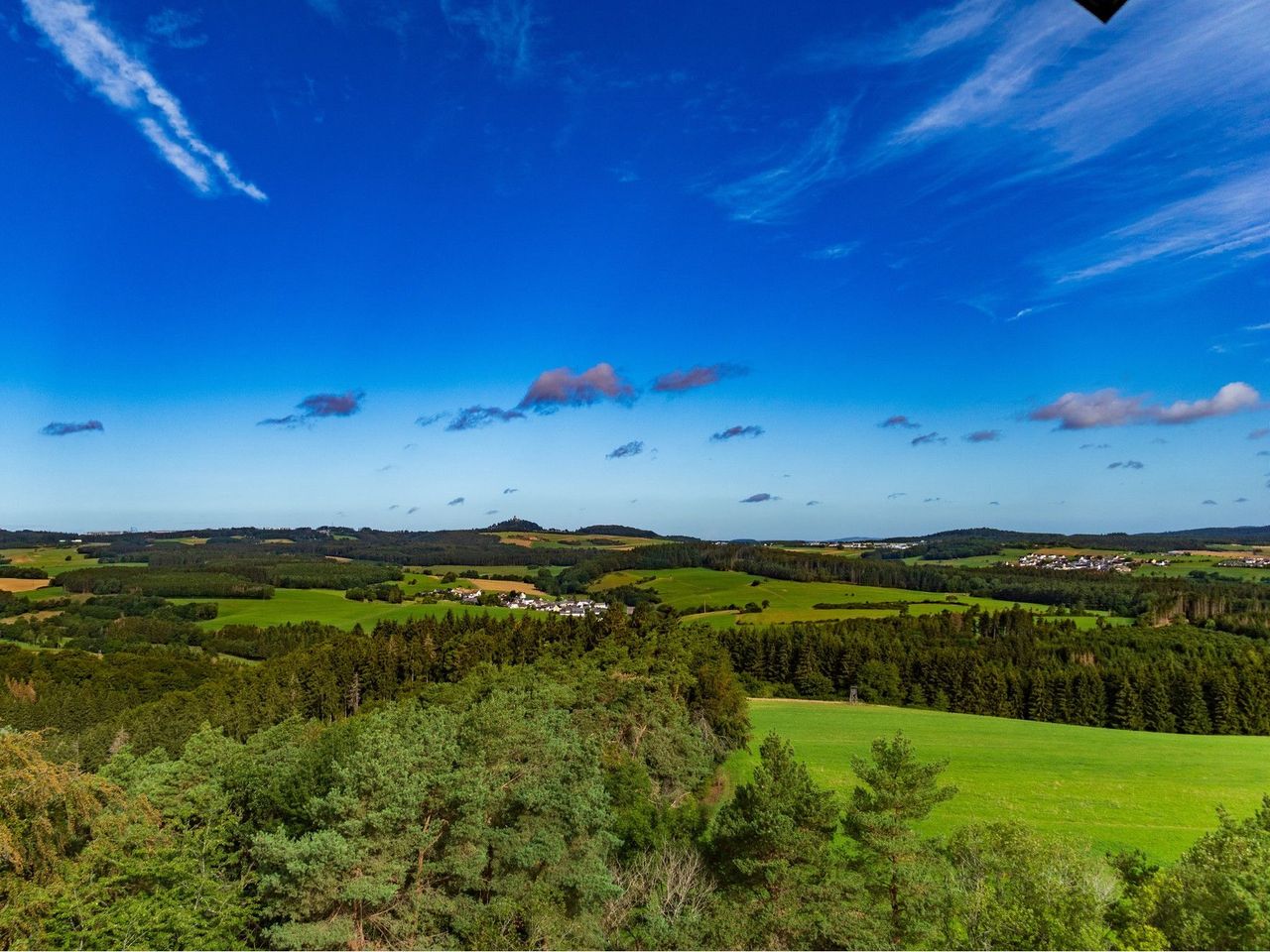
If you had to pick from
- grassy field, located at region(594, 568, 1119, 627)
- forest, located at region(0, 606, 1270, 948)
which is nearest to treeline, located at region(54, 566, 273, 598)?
grassy field, located at region(594, 568, 1119, 627)

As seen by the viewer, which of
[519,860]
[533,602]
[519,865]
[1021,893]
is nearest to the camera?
[1021,893]

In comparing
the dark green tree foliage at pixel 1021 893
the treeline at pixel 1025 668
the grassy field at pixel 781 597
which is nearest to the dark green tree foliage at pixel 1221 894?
the dark green tree foliage at pixel 1021 893

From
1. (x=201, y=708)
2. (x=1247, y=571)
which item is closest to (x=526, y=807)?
(x=201, y=708)

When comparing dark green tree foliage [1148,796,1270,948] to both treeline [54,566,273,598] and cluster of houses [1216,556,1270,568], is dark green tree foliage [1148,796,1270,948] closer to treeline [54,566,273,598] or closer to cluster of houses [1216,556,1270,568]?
treeline [54,566,273,598]

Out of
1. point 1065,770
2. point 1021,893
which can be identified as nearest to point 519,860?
point 1021,893

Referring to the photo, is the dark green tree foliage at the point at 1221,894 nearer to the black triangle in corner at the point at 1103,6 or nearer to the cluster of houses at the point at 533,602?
the black triangle in corner at the point at 1103,6

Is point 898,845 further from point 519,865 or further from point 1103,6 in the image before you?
point 1103,6

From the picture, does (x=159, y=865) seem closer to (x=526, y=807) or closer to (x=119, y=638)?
(x=526, y=807)
